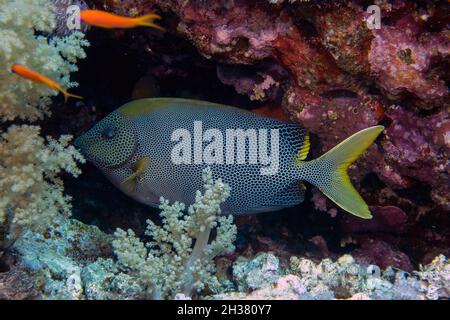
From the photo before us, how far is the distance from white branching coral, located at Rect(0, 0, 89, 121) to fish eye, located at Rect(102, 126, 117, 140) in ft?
2.34

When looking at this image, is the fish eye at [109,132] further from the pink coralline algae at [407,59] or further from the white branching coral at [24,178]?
the pink coralline algae at [407,59]

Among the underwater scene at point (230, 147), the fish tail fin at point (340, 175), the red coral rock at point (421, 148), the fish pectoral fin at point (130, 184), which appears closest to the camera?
the underwater scene at point (230, 147)

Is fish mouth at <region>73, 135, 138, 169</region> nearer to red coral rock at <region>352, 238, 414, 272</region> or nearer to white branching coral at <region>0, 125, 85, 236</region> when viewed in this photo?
white branching coral at <region>0, 125, 85, 236</region>

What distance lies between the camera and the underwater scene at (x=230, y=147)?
8.17 feet

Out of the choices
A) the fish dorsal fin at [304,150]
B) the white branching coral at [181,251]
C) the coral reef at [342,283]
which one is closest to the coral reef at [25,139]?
the white branching coral at [181,251]

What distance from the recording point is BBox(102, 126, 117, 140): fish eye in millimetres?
3373

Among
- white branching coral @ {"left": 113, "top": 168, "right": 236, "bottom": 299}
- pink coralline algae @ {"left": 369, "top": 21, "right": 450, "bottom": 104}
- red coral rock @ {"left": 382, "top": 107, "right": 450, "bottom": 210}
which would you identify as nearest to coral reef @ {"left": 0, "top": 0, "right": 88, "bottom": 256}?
white branching coral @ {"left": 113, "top": 168, "right": 236, "bottom": 299}

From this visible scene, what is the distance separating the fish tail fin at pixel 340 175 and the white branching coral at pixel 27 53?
6.39 feet

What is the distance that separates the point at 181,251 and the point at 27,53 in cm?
159

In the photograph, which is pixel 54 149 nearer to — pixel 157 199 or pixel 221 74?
pixel 157 199

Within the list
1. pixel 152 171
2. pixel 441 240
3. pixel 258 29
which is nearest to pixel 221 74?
pixel 258 29

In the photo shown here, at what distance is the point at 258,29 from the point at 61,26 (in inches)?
56.8

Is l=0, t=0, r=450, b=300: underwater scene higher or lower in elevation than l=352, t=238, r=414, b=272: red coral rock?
higher

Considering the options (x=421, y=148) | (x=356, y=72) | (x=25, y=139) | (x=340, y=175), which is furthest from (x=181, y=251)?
(x=421, y=148)
